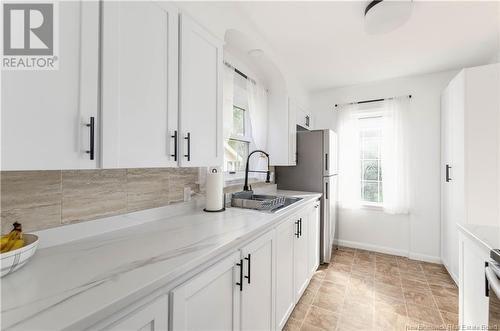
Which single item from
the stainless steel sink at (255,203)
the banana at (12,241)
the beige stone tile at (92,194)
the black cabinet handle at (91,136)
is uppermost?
the black cabinet handle at (91,136)

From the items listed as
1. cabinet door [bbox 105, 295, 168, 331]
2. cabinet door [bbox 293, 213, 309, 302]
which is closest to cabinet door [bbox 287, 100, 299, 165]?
cabinet door [bbox 293, 213, 309, 302]

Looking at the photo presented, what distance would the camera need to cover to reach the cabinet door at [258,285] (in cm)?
122

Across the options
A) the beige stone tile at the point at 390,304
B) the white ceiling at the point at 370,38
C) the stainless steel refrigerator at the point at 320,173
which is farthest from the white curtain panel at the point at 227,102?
the beige stone tile at the point at 390,304

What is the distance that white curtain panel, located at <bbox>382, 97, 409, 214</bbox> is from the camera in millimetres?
3137

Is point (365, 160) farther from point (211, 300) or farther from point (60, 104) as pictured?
point (60, 104)

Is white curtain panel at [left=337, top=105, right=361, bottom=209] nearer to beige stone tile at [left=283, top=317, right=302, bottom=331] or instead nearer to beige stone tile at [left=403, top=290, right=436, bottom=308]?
beige stone tile at [left=403, top=290, right=436, bottom=308]

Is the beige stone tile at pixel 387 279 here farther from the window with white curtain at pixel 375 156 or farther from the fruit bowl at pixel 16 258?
the fruit bowl at pixel 16 258

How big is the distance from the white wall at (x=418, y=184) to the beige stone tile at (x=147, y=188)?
123 inches

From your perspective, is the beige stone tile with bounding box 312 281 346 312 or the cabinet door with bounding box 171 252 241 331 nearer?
the cabinet door with bounding box 171 252 241 331

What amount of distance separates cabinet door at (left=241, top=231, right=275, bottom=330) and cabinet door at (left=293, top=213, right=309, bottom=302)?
0.50 meters

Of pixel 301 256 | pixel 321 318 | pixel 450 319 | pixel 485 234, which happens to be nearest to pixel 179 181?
pixel 301 256

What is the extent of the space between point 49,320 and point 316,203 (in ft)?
7.93

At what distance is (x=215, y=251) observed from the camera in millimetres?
954

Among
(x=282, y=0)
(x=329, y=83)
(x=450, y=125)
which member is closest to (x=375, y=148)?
(x=450, y=125)
